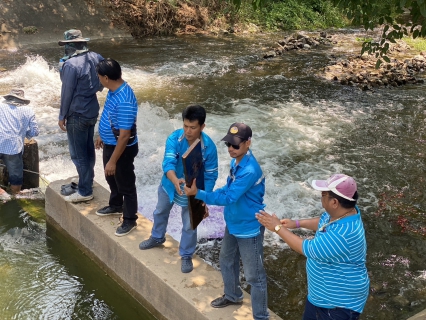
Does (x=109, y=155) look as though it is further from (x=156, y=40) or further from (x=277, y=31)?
(x=277, y=31)

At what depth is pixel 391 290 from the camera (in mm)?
5922

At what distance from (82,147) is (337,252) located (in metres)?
3.44

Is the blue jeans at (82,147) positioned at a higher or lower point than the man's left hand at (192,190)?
lower

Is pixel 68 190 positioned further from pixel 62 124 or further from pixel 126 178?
pixel 126 178

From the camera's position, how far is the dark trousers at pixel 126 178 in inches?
196

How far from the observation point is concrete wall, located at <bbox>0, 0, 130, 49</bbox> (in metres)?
17.8

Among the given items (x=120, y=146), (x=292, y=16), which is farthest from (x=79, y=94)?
(x=292, y=16)

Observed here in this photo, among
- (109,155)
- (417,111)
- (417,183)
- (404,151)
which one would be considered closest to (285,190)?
(417,183)

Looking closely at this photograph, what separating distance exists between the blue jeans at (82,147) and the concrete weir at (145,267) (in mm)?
262

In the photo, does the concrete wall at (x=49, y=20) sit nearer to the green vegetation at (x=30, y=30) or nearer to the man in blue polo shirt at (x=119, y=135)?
the green vegetation at (x=30, y=30)

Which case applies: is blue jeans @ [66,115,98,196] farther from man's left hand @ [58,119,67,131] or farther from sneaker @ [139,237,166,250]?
sneaker @ [139,237,166,250]

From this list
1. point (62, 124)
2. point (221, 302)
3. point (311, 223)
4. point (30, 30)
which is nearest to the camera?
point (311, 223)

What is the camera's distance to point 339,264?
3.18m

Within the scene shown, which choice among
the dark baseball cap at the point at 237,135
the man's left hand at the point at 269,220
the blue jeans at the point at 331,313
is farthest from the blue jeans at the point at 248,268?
the dark baseball cap at the point at 237,135
